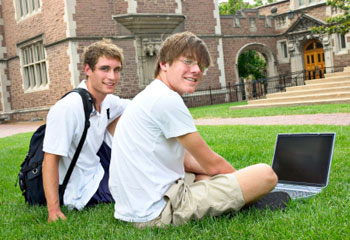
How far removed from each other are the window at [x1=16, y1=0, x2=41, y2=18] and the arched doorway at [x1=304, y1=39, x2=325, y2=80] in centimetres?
1449

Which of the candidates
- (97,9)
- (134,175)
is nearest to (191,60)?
(134,175)

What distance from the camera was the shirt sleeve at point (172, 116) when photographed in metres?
2.72

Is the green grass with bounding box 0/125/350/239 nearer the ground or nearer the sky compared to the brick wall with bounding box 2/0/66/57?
nearer the ground

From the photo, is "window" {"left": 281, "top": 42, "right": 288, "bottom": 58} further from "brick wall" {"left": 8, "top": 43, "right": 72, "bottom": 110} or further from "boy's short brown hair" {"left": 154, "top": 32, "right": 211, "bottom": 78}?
"boy's short brown hair" {"left": 154, "top": 32, "right": 211, "bottom": 78}

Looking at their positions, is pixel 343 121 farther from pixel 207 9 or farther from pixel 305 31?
pixel 305 31

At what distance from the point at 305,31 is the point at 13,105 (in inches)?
633

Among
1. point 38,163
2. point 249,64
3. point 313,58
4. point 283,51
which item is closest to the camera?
point 38,163

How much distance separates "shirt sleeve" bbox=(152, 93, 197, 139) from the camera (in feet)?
8.91

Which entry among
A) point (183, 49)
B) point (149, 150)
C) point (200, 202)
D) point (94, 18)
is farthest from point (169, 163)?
point (94, 18)

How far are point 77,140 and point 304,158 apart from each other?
75.0 inches

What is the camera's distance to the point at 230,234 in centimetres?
263

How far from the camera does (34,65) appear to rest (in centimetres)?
2044

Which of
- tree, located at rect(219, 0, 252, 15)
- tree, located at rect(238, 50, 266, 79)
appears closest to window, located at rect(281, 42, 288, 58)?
tree, located at rect(238, 50, 266, 79)

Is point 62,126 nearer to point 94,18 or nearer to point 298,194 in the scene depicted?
point 298,194
